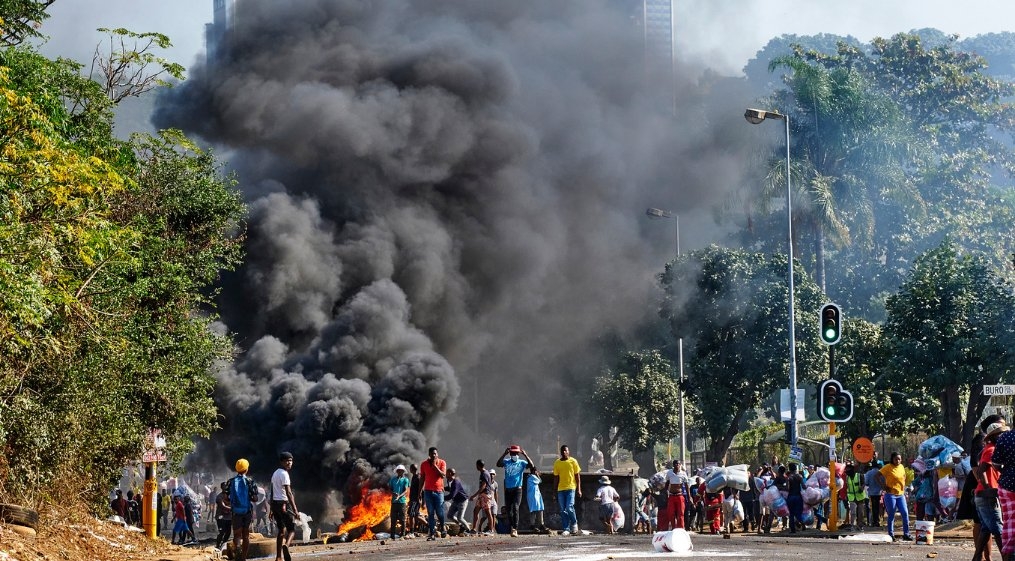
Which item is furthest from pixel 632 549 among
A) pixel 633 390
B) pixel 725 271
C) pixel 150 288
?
pixel 633 390

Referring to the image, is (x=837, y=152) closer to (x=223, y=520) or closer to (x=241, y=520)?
(x=223, y=520)

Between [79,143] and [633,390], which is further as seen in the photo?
[633,390]

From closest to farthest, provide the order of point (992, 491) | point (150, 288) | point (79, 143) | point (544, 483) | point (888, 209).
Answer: point (992, 491)
point (79, 143)
point (150, 288)
point (544, 483)
point (888, 209)

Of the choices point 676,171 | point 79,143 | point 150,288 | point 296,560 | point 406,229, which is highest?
point 676,171

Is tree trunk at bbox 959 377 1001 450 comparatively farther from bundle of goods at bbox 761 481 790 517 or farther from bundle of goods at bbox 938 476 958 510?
bundle of goods at bbox 761 481 790 517

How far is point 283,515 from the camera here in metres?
16.6

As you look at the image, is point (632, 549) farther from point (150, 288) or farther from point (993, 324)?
point (993, 324)

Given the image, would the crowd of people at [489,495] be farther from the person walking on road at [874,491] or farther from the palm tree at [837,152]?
the palm tree at [837,152]

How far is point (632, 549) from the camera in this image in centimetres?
1784

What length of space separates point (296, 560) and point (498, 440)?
49.8 m

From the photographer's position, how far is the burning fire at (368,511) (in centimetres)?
3192

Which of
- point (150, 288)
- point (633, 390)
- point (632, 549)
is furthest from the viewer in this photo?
point (633, 390)

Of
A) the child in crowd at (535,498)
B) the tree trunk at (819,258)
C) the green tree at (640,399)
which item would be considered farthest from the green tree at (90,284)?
the tree trunk at (819,258)

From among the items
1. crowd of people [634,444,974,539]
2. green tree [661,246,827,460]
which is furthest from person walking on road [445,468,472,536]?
green tree [661,246,827,460]
